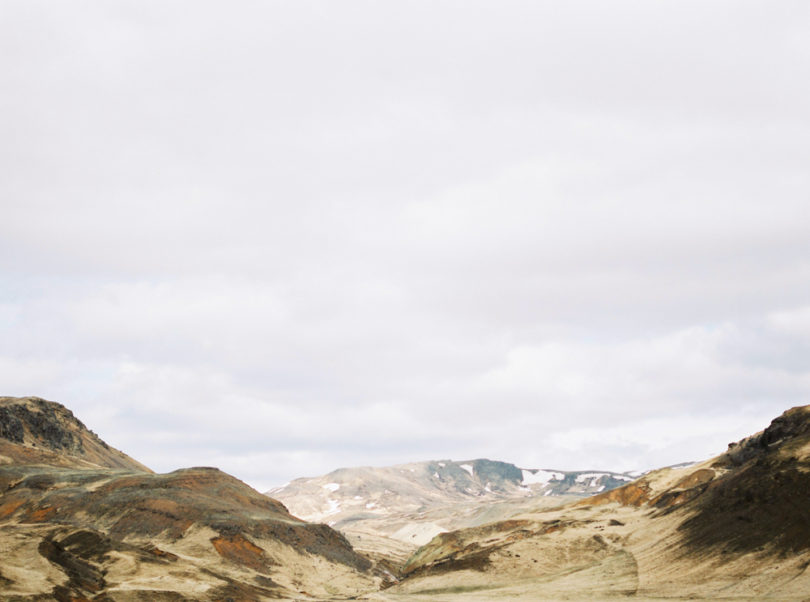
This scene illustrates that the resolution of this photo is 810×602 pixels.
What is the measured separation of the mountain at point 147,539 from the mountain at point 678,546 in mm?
12360

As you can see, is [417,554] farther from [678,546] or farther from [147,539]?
[678,546]

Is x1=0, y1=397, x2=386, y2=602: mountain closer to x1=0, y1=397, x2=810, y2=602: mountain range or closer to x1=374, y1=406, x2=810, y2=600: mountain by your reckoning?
x1=0, y1=397, x2=810, y2=602: mountain range

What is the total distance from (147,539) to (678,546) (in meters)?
55.0

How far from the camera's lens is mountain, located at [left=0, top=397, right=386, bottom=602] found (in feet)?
164

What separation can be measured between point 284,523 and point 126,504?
753 inches

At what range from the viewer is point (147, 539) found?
3113 inches

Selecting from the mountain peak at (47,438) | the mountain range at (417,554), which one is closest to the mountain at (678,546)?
the mountain range at (417,554)

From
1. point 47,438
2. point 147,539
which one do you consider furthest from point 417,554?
point 47,438

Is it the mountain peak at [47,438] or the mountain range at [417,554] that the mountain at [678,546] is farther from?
the mountain peak at [47,438]

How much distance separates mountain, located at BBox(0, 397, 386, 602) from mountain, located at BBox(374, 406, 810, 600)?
1236 centimetres

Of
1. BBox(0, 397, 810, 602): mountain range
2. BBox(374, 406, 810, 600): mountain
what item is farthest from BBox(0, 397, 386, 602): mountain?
BBox(374, 406, 810, 600): mountain

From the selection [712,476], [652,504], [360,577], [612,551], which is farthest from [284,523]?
[712,476]

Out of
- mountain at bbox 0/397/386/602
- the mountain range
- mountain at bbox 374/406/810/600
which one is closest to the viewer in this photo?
mountain at bbox 374/406/810/600

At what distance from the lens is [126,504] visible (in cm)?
8619
